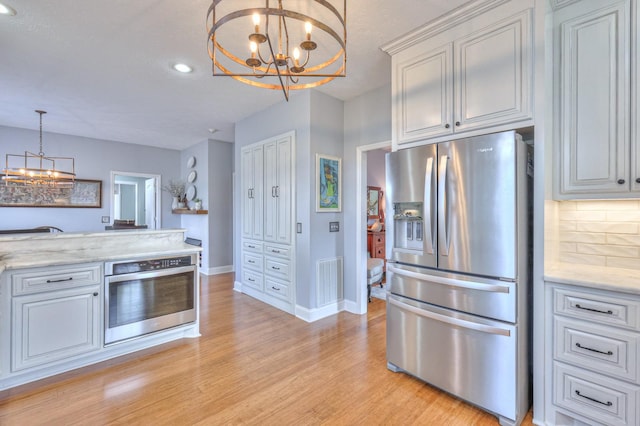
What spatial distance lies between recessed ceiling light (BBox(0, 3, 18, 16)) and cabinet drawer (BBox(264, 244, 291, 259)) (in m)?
3.13

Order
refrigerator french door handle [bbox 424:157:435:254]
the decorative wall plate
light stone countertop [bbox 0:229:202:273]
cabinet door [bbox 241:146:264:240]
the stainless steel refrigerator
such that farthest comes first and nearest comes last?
the decorative wall plate < cabinet door [bbox 241:146:264:240] < light stone countertop [bbox 0:229:202:273] < refrigerator french door handle [bbox 424:157:435:254] < the stainless steel refrigerator

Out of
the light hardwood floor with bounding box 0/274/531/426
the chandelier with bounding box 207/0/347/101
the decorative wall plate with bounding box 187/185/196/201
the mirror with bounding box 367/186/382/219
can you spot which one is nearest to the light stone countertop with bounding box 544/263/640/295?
the light hardwood floor with bounding box 0/274/531/426

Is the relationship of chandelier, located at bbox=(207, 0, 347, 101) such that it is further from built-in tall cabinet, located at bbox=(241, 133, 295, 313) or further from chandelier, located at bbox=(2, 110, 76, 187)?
chandelier, located at bbox=(2, 110, 76, 187)

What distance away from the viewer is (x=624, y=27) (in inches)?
68.1

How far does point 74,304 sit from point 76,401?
Answer: 706 mm

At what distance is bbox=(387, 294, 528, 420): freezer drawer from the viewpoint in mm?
1840

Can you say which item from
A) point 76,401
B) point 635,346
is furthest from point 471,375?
point 76,401

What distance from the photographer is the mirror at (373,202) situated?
642cm

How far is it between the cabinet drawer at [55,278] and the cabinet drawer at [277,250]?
1962 mm

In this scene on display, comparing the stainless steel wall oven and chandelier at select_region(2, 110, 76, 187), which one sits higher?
chandelier at select_region(2, 110, 76, 187)

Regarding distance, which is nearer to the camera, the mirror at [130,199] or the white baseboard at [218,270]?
the white baseboard at [218,270]

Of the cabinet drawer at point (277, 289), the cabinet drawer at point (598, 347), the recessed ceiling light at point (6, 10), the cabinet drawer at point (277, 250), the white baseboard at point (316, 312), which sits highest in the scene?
the recessed ceiling light at point (6, 10)

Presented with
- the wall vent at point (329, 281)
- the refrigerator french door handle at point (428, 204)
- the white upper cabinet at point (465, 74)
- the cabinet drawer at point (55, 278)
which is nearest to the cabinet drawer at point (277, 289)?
the wall vent at point (329, 281)

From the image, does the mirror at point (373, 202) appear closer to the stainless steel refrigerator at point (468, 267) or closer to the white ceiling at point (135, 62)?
the white ceiling at point (135, 62)
